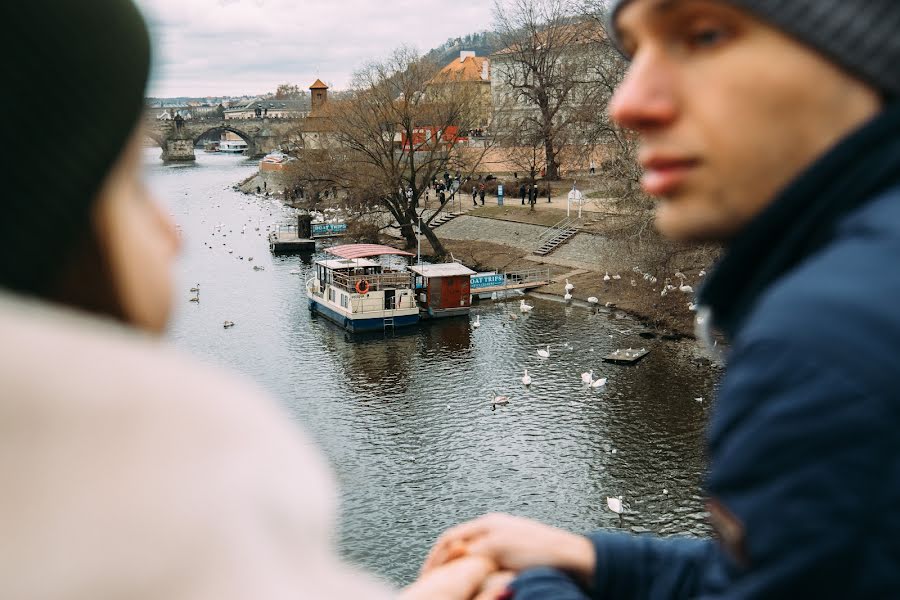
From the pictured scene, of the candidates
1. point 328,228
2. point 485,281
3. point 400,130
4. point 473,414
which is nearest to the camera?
point 473,414

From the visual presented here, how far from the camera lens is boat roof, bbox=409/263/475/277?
29.9 metres

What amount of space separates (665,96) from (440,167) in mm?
38007

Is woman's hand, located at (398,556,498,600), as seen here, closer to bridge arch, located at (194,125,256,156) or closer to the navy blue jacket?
the navy blue jacket

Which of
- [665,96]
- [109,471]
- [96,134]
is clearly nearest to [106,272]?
[96,134]

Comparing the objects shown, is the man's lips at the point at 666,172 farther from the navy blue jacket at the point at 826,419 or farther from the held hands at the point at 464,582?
the held hands at the point at 464,582

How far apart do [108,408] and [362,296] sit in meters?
27.7

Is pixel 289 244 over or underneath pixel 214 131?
underneath

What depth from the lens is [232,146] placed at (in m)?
148

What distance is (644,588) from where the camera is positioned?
4.87 ft

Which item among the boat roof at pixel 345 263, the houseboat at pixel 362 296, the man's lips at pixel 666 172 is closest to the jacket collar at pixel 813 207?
the man's lips at pixel 666 172

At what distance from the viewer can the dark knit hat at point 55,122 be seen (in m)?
0.62

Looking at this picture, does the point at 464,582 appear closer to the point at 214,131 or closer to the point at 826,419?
the point at 826,419

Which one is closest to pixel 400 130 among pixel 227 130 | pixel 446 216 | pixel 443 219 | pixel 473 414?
pixel 443 219

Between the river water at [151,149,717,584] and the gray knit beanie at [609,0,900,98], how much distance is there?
13.8 meters
